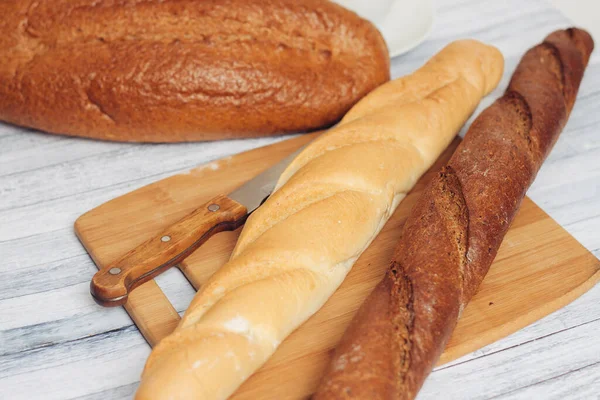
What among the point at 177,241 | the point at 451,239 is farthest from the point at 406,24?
the point at 177,241

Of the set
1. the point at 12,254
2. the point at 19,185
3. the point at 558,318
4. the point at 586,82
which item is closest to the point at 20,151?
the point at 19,185

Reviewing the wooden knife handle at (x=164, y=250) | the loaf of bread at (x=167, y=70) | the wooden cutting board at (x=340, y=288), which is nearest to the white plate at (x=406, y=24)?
the loaf of bread at (x=167, y=70)

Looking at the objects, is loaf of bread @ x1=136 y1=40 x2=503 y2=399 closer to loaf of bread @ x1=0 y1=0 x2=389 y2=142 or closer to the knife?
the knife

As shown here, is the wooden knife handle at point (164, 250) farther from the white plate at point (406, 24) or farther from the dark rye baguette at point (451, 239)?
the white plate at point (406, 24)

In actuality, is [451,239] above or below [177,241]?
below

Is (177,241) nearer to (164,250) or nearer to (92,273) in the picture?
(164,250)

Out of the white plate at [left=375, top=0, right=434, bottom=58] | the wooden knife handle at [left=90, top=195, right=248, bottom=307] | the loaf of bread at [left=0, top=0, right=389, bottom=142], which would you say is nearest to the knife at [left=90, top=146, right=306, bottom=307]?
the wooden knife handle at [left=90, top=195, right=248, bottom=307]
